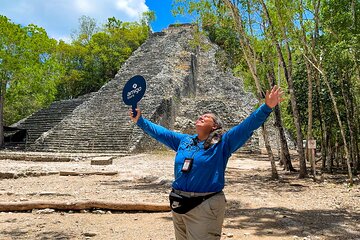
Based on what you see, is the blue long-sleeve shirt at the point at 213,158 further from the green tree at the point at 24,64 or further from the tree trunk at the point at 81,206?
the green tree at the point at 24,64

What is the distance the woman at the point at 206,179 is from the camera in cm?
251

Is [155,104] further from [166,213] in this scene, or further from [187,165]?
[187,165]

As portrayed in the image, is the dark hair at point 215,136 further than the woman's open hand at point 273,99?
Yes

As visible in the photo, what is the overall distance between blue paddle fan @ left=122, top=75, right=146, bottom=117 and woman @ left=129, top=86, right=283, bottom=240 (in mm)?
708

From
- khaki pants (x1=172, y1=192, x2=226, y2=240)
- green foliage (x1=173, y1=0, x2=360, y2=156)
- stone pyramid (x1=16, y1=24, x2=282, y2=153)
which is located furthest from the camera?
stone pyramid (x1=16, y1=24, x2=282, y2=153)

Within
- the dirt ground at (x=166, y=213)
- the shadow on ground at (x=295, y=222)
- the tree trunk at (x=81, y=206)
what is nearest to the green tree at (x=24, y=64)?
the dirt ground at (x=166, y=213)

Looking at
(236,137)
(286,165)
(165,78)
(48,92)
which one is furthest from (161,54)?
(236,137)

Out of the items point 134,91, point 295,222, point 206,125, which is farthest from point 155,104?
point 206,125

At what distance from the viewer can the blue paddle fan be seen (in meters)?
3.16

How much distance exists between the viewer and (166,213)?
5617 mm

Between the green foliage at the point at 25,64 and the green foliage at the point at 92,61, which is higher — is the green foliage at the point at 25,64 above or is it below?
below

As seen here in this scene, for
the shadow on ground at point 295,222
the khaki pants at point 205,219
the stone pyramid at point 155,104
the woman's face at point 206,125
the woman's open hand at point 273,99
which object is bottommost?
the shadow on ground at point 295,222

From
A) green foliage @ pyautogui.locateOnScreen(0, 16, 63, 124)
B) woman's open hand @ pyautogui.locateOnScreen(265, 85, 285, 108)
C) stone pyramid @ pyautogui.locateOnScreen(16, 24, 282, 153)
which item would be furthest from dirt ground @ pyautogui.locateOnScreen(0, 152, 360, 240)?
green foliage @ pyautogui.locateOnScreen(0, 16, 63, 124)

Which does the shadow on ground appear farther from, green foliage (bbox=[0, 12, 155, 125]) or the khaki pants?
green foliage (bbox=[0, 12, 155, 125])
